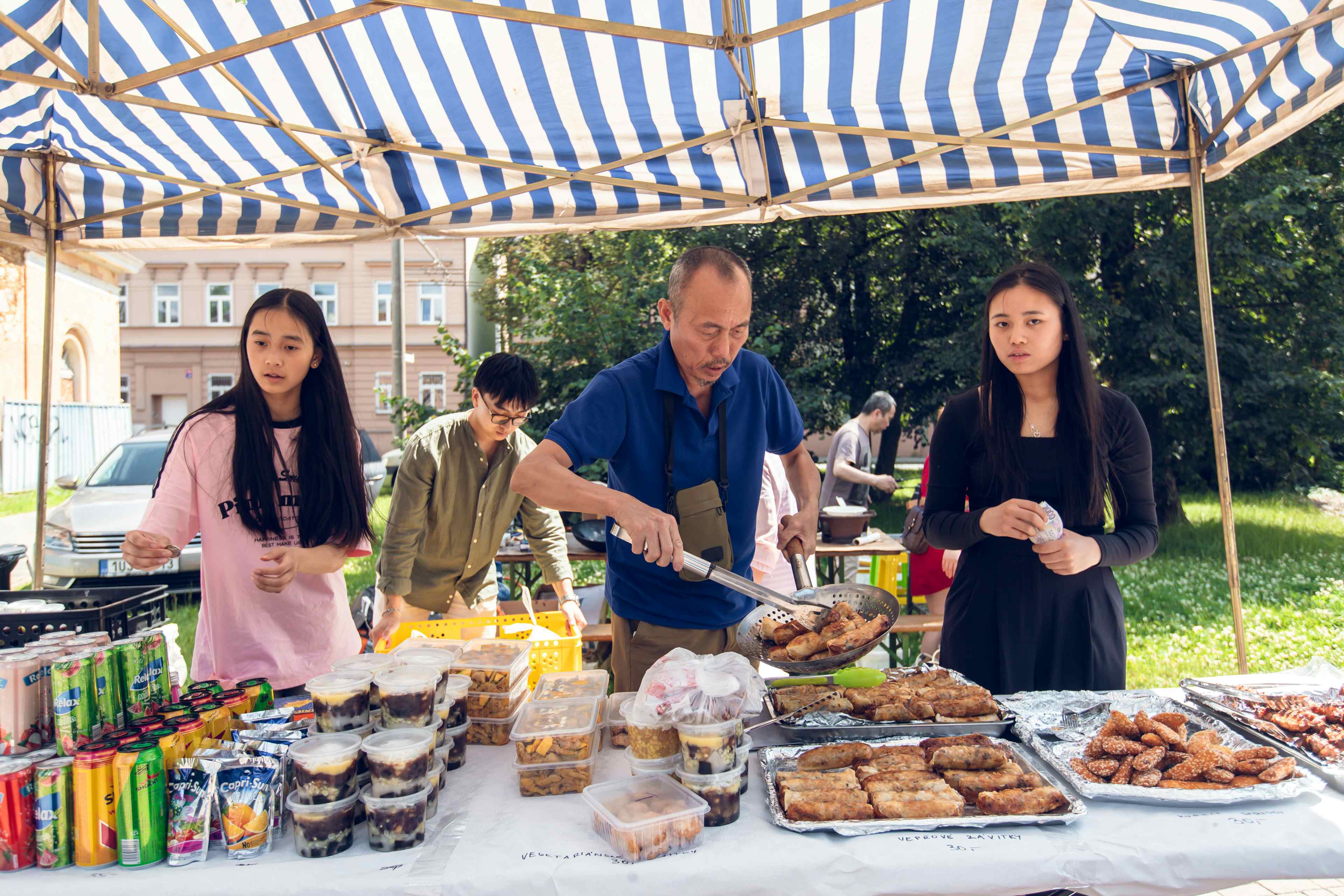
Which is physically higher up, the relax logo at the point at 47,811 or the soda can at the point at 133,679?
the soda can at the point at 133,679

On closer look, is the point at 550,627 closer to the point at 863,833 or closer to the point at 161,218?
the point at 863,833

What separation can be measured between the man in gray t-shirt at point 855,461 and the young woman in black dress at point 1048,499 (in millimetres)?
4615

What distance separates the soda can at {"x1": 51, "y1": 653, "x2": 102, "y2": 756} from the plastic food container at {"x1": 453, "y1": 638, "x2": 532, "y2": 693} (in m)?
0.78

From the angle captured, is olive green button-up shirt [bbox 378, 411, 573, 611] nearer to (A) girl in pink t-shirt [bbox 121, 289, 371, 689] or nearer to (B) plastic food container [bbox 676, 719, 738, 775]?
(A) girl in pink t-shirt [bbox 121, 289, 371, 689]

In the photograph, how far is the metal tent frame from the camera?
2.60 m

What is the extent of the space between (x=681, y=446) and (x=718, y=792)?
1.15m

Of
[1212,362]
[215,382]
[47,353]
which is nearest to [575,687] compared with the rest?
[1212,362]

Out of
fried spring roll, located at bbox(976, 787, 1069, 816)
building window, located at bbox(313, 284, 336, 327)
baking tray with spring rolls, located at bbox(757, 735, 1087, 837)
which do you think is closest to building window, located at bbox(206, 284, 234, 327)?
building window, located at bbox(313, 284, 336, 327)

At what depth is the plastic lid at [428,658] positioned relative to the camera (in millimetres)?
1972

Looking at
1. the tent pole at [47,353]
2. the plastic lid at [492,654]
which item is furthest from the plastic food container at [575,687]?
the tent pole at [47,353]

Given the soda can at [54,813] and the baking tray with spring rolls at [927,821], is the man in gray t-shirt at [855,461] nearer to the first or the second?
the baking tray with spring rolls at [927,821]

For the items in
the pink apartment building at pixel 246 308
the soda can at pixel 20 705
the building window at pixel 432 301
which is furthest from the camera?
the building window at pixel 432 301

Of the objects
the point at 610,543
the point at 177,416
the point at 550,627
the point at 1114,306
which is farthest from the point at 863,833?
the point at 177,416

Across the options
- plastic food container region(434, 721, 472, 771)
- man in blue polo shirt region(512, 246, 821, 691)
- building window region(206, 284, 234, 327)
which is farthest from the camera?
building window region(206, 284, 234, 327)
